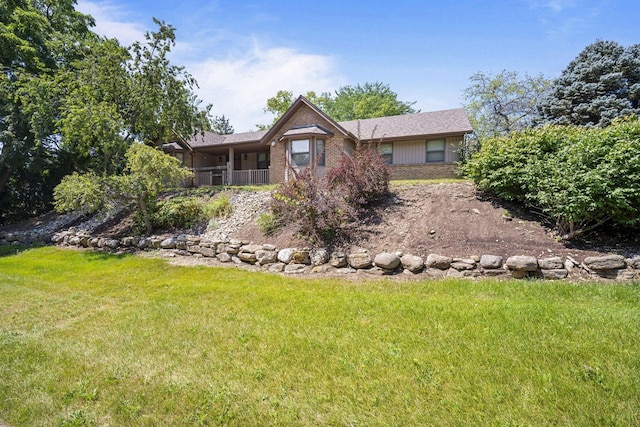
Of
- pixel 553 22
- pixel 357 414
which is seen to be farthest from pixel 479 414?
pixel 553 22

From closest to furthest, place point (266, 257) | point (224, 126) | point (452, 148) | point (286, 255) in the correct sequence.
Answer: point (286, 255) → point (266, 257) → point (452, 148) → point (224, 126)

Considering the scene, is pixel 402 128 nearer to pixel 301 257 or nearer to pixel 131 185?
pixel 301 257

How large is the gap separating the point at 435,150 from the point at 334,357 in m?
15.7

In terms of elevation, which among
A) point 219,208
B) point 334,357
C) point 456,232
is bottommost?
point 334,357

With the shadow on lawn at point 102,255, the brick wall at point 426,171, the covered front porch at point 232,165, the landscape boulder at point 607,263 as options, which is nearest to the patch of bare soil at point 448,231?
the landscape boulder at point 607,263

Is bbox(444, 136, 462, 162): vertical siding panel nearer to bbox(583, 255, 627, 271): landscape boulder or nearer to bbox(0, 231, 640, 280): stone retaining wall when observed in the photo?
bbox(0, 231, 640, 280): stone retaining wall

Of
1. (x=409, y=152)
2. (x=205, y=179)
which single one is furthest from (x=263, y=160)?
(x=409, y=152)

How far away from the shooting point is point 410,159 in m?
17.5

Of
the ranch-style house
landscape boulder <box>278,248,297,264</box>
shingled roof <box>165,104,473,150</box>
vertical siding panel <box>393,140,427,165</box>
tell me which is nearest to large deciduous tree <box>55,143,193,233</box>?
the ranch-style house

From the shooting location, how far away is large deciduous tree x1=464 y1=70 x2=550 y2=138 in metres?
24.1

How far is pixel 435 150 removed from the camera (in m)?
17.1

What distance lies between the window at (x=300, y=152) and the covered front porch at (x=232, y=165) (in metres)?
3.11

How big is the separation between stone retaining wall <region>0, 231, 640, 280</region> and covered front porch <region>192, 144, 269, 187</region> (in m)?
9.04

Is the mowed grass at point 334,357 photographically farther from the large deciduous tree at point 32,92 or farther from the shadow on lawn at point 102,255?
the large deciduous tree at point 32,92
